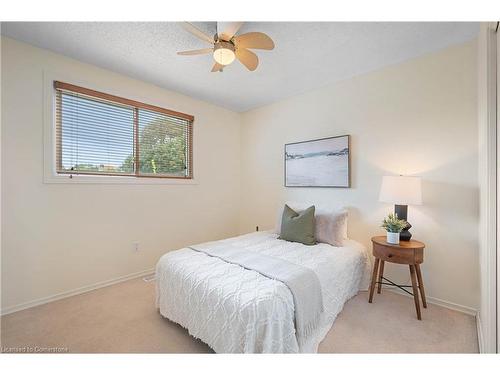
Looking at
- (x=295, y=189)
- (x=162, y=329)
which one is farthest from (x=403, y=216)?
(x=162, y=329)

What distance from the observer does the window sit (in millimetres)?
2357

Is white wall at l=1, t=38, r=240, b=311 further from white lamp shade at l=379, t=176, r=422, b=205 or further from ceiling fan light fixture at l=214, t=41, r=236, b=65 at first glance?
white lamp shade at l=379, t=176, r=422, b=205

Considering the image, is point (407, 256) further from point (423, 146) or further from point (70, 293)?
point (70, 293)

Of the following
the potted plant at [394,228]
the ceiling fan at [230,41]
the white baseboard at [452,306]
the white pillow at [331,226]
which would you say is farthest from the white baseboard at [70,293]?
the white baseboard at [452,306]

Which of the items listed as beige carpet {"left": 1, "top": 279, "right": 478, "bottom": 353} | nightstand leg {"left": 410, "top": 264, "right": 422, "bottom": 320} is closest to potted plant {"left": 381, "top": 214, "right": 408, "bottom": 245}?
nightstand leg {"left": 410, "top": 264, "right": 422, "bottom": 320}

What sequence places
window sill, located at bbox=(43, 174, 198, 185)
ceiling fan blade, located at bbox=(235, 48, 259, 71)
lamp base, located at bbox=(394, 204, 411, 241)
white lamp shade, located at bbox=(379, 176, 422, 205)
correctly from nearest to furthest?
ceiling fan blade, located at bbox=(235, 48, 259, 71) → white lamp shade, located at bbox=(379, 176, 422, 205) → lamp base, located at bbox=(394, 204, 411, 241) → window sill, located at bbox=(43, 174, 198, 185)

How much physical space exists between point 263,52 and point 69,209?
254 cm

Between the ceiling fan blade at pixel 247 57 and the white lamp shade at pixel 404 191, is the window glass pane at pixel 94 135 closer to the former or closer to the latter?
the ceiling fan blade at pixel 247 57

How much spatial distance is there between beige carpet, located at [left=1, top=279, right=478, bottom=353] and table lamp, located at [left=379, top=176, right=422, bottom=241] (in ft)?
2.33

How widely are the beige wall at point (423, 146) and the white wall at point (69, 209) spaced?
1.75 meters

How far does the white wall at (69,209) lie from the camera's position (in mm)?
2027

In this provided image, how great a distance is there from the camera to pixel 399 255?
1.99m
